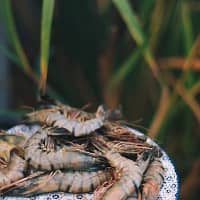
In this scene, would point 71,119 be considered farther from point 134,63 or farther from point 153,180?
point 134,63

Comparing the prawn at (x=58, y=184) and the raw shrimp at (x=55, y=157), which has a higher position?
the raw shrimp at (x=55, y=157)

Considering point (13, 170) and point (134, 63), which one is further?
point (134, 63)

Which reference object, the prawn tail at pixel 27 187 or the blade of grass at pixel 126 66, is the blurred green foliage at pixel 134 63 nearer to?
the blade of grass at pixel 126 66

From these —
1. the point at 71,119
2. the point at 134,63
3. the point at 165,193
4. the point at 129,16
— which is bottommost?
the point at 165,193

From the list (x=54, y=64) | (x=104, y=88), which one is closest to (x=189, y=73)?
(x=104, y=88)

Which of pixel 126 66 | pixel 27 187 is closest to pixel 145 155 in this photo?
pixel 27 187

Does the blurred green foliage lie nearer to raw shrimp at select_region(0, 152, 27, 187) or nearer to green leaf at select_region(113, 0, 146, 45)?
green leaf at select_region(113, 0, 146, 45)

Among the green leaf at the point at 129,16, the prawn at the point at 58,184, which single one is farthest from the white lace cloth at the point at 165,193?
the green leaf at the point at 129,16

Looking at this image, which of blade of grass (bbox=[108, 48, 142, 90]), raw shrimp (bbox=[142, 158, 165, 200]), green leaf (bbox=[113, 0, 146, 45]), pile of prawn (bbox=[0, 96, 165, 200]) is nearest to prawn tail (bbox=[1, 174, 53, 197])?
pile of prawn (bbox=[0, 96, 165, 200])
